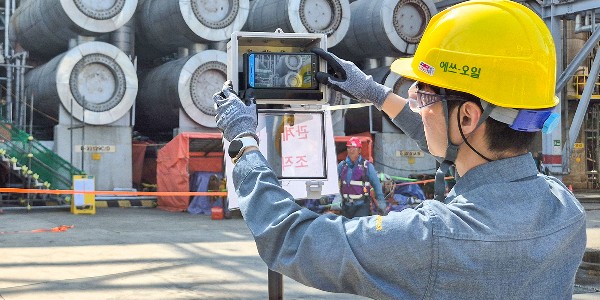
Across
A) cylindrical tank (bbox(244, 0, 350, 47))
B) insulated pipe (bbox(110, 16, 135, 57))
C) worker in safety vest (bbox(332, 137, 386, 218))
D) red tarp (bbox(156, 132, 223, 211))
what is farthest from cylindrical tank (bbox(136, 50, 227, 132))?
worker in safety vest (bbox(332, 137, 386, 218))

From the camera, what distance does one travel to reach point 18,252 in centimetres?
1020

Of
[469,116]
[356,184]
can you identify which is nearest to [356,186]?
[356,184]

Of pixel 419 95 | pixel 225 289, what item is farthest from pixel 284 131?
pixel 225 289

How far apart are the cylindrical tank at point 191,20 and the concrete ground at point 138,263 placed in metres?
7.36

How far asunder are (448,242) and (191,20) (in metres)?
19.5

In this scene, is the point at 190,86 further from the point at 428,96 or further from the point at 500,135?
the point at 500,135

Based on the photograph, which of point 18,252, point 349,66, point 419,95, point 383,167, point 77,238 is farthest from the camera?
point 383,167

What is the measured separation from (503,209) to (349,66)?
4.80 feet

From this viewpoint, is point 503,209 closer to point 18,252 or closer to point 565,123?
point 18,252

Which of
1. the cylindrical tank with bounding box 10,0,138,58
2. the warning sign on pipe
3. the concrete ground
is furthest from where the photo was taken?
the warning sign on pipe

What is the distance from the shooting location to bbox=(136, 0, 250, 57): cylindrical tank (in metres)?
20.5

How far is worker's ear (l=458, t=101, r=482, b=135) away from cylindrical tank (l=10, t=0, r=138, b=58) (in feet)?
61.6

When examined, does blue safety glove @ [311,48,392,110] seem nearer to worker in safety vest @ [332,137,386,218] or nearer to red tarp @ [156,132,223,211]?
worker in safety vest @ [332,137,386,218]

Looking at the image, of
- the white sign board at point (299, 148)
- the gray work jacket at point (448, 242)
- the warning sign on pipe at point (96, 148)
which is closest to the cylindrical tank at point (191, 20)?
the warning sign on pipe at point (96, 148)
